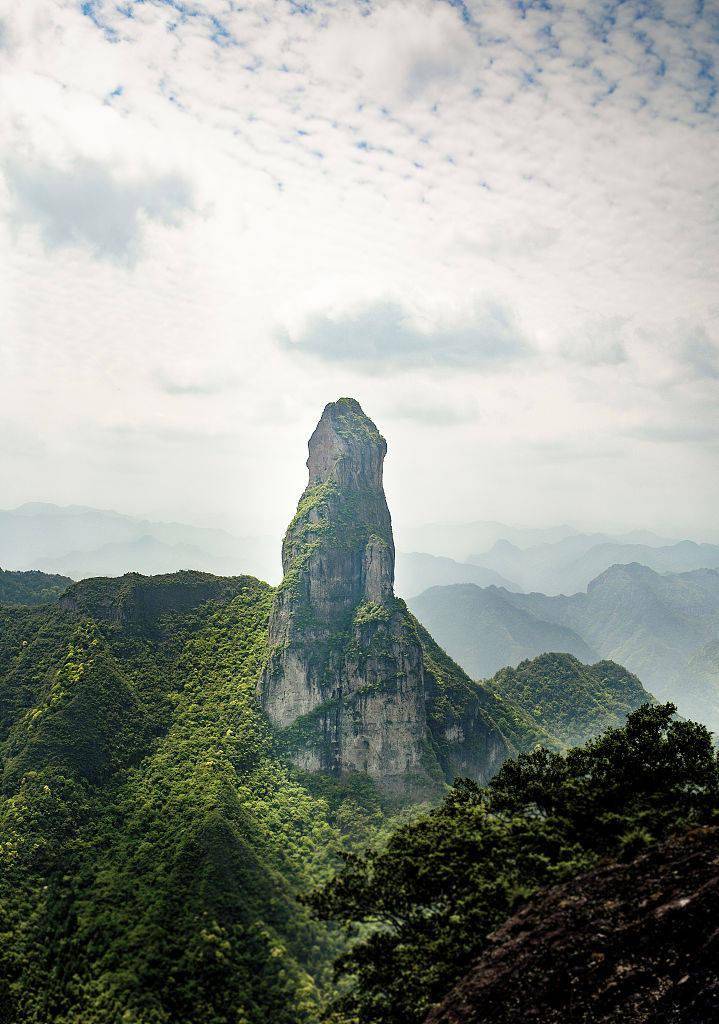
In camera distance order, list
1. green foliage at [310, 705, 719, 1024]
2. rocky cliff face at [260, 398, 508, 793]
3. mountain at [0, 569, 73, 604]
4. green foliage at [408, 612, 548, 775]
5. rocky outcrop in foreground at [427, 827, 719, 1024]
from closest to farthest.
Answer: rocky outcrop in foreground at [427, 827, 719, 1024]
green foliage at [310, 705, 719, 1024]
rocky cliff face at [260, 398, 508, 793]
green foliage at [408, 612, 548, 775]
mountain at [0, 569, 73, 604]

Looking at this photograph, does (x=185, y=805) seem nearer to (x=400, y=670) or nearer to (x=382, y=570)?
(x=400, y=670)

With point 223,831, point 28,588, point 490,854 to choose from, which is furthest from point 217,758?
point 28,588

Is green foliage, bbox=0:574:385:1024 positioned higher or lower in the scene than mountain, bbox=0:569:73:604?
lower

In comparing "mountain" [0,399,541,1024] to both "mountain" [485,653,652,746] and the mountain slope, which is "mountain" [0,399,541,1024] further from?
"mountain" [485,653,652,746]

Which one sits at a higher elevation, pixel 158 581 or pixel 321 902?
pixel 158 581

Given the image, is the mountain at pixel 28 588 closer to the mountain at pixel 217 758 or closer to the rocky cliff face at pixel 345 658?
the mountain at pixel 217 758

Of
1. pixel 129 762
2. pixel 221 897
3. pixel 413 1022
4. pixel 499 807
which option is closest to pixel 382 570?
pixel 129 762

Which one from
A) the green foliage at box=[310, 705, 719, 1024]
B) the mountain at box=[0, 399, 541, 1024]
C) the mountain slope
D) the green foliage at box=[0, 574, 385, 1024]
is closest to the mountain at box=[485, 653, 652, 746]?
the mountain at box=[0, 399, 541, 1024]
